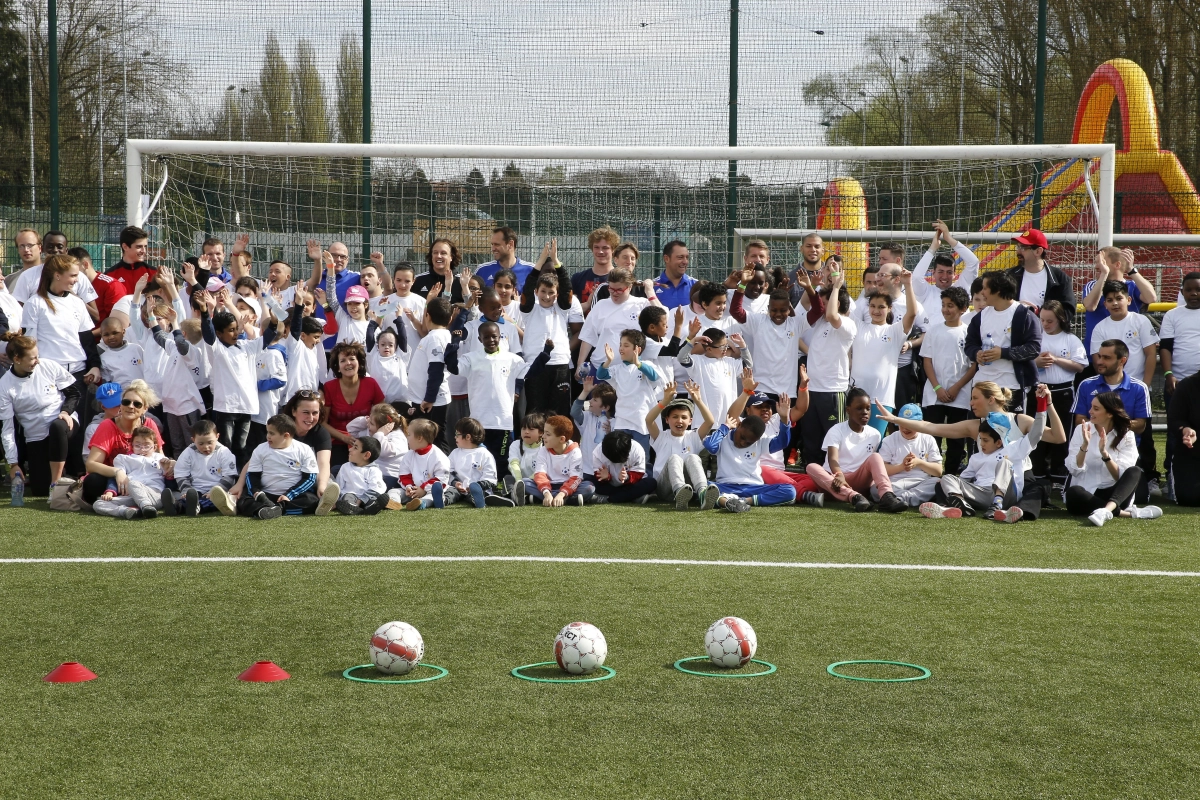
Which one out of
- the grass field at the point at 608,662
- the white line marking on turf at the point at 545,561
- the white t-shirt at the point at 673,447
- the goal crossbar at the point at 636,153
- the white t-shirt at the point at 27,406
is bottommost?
the grass field at the point at 608,662

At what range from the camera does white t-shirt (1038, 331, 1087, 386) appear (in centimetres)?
1059

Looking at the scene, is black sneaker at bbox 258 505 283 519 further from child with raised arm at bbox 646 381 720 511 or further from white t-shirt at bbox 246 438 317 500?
child with raised arm at bbox 646 381 720 511

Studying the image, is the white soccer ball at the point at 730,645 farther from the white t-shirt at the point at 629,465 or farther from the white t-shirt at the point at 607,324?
the white t-shirt at the point at 607,324

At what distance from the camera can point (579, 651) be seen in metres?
5.11

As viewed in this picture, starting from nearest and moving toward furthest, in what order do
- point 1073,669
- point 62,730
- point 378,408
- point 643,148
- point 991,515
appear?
point 62,730 → point 1073,669 → point 991,515 → point 378,408 → point 643,148

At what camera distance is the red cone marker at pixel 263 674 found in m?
5.04

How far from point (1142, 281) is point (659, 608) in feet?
24.0

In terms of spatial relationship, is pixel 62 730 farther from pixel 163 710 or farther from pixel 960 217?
pixel 960 217

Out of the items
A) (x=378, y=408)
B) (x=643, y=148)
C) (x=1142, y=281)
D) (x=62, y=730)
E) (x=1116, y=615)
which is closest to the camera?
(x=62, y=730)

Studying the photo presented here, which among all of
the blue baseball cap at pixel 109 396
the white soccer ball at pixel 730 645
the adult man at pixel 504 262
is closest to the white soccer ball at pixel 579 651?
the white soccer ball at pixel 730 645

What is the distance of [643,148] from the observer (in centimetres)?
1287

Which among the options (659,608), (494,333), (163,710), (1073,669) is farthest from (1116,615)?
(494,333)

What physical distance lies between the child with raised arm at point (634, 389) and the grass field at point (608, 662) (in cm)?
210

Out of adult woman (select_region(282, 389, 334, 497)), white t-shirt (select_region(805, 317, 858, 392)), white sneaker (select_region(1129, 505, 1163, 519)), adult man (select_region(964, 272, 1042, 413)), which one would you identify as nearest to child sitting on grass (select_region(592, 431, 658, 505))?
white t-shirt (select_region(805, 317, 858, 392))
